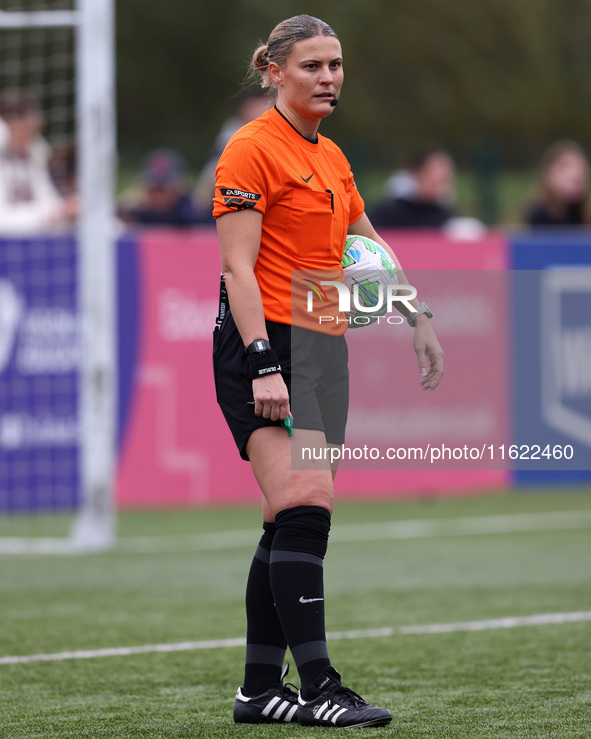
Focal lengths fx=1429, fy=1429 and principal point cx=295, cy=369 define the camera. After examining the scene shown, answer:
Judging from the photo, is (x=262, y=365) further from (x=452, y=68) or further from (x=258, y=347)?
(x=452, y=68)

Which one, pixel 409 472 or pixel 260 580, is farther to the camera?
pixel 409 472

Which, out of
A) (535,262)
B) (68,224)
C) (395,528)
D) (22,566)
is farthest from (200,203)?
(22,566)

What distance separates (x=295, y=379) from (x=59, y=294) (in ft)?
20.4

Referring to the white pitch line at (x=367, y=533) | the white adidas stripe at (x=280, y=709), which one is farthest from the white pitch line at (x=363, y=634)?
the white pitch line at (x=367, y=533)

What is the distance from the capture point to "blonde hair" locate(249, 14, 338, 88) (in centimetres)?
420

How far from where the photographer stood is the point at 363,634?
592 centimetres

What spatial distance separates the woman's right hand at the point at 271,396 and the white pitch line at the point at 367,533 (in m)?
4.75

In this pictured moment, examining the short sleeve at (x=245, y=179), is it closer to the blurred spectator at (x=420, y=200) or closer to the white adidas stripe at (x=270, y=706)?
the white adidas stripe at (x=270, y=706)

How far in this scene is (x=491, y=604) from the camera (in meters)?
6.68

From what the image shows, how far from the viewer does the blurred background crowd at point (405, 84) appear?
50.7 feet

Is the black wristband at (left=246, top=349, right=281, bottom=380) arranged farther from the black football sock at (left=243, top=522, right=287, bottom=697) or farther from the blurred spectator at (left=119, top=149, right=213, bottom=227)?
the blurred spectator at (left=119, top=149, right=213, bottom=227)

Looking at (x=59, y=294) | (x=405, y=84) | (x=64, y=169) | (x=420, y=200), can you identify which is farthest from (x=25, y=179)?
(x=405, y=84)

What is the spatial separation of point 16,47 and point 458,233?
381 centimetres

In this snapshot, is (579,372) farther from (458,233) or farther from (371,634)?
(371,634)
